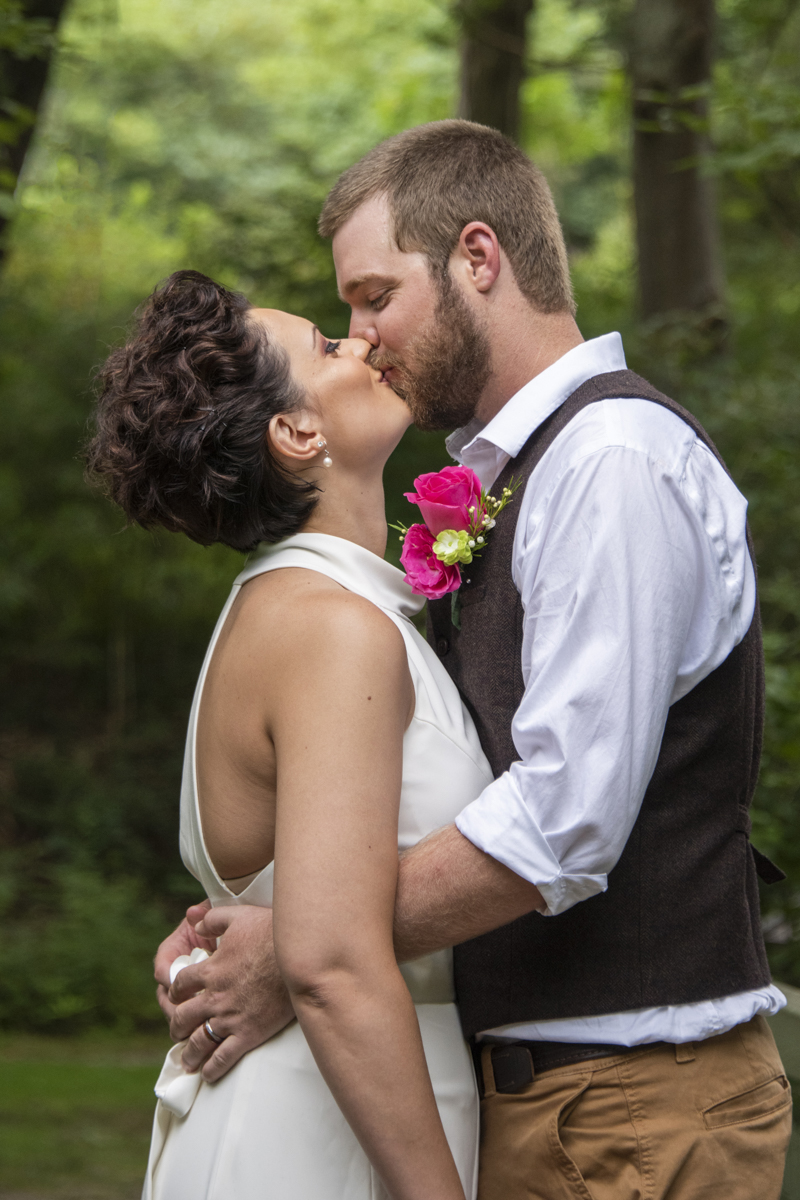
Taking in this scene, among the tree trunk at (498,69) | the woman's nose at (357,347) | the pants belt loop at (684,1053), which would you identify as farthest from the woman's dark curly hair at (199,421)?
the tree trunk at (498,69)

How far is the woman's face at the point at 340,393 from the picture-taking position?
192cm

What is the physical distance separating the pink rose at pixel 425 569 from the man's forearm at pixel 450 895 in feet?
1.50

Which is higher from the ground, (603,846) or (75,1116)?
(603,846)

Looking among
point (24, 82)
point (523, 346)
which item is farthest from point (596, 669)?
point (24, 82)

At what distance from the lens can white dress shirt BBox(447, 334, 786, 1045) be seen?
1.44m

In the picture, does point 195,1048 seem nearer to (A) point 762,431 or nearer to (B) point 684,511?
(B) point 684,511

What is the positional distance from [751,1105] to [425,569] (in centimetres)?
95

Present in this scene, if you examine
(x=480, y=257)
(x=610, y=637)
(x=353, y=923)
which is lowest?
(x=353, y=923)

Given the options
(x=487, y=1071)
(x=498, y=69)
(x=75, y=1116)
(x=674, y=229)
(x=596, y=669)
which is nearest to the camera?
(x=596, y=669)

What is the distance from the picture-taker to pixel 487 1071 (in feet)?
5.77

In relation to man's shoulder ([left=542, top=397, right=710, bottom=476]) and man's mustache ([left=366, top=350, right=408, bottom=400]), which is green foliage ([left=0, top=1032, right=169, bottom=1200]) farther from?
man's shoulder ([left=542, top=397, right=710, bottom=476])

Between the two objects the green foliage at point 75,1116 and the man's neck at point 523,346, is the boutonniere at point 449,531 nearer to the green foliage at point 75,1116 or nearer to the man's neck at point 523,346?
the man's neck at point 523,346

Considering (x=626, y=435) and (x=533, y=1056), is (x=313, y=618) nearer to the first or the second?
(x=626, y=435)

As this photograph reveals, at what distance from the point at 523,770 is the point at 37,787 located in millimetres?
7511
